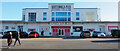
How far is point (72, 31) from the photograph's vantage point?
1256 inches

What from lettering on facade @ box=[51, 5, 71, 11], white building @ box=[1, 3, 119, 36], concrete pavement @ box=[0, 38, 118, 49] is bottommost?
concrete pavement @ box=[0, 38, 118, 49]

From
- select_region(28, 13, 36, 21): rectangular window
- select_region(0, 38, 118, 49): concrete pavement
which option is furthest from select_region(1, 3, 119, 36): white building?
select_region(0, 38, 118, 49): concrete pavement

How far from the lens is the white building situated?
104 ft

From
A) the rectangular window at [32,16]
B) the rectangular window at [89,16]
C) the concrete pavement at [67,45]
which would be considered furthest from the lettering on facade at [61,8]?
the concrete pavement at [67,45]

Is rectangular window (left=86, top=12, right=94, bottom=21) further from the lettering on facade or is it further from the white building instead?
the lettering on facade

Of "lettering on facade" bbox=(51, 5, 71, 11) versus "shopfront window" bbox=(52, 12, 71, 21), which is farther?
"shopfront window" bbox=(52, 12, 71, 21)

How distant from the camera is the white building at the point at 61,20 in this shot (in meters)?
31.8

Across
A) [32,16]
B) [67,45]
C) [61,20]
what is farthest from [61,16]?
[67,45]

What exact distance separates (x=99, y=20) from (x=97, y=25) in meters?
2.97

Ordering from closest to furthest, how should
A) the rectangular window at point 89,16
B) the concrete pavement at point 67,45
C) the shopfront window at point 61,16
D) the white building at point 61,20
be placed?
the concrete pavement at point 67,45, the white building at point 61,20, the shopfront window at point 61,16, the rectangular window at point 89,16

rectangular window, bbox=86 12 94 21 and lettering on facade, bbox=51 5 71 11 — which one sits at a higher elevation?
lettering on facade, bbox=51 5 71 11

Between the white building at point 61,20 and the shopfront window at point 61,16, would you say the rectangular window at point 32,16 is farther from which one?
the shopfront window at point 61,16

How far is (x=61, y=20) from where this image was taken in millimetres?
32000

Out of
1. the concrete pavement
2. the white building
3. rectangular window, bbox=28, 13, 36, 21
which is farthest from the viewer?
rectangular window, bbox=28, 13, 36, 21
